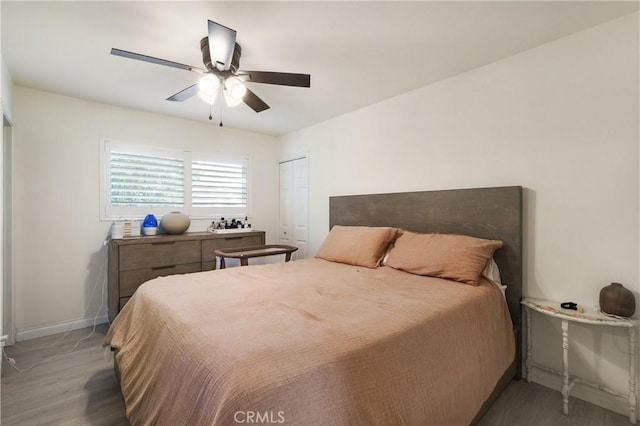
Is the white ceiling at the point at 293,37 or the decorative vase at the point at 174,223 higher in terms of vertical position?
the white ceiling at the point at 293,37

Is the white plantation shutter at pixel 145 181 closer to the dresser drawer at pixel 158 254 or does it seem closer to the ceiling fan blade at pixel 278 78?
the dresser drawer at pixel 158 254

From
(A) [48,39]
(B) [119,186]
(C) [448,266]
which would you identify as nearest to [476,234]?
(C) [448,266]

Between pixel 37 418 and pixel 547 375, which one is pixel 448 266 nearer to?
pixel 547 375

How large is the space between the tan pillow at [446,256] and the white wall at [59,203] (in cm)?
318

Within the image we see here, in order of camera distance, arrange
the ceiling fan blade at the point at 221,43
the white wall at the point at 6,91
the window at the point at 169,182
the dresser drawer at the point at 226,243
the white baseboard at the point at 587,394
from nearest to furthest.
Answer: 1. the ceiling fan blade at the point at 221,43
2. the white baseboard at the point at 587,394
3. the white wall at the point at 6,91
4. the window at the point at 169,182
5. the dresser drawer at the point at 226,243

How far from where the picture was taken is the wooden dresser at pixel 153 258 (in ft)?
9.24

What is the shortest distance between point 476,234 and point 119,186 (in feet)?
12.0

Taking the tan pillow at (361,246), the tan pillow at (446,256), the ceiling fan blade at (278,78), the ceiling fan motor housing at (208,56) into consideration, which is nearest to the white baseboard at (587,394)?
the tan pillow at (446,256)

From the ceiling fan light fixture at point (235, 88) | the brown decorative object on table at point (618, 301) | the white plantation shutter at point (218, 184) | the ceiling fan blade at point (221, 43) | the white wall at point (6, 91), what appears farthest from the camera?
the white plantation shutter at point (218, 184)

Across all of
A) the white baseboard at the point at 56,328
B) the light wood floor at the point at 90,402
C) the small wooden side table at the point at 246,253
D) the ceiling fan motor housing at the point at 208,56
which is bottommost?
the light wood floor at the point at 90,402

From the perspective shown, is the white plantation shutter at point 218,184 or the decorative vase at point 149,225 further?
the white plantation shutter at point 218,184

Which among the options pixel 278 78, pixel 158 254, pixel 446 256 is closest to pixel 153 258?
pixel 158 254

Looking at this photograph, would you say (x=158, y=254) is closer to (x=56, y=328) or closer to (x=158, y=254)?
(x=158, y=254)

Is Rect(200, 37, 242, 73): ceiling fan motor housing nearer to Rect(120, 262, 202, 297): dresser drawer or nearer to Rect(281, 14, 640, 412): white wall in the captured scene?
Rect(281, 14, 640, 412): white wall
